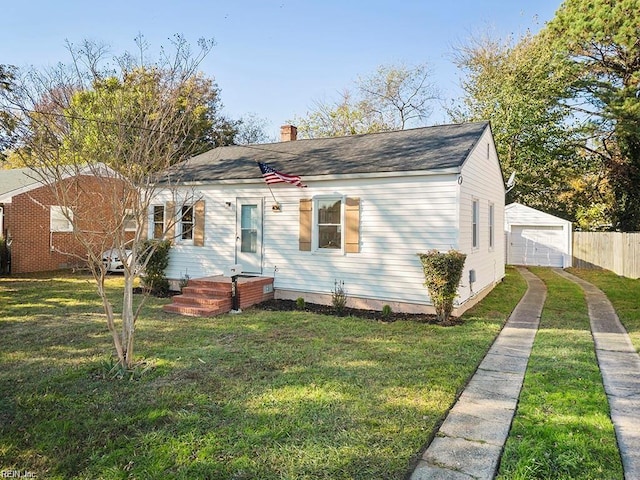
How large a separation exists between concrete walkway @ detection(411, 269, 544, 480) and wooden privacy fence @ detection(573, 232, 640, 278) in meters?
12.3

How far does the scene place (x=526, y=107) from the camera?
19.3m

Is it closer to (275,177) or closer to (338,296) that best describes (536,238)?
(338,296)

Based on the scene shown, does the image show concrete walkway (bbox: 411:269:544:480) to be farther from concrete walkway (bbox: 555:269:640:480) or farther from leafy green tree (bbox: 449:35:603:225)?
leafy green tree (bbox: 449:35:603:225)

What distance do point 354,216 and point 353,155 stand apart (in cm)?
192

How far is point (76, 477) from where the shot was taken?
2852mm

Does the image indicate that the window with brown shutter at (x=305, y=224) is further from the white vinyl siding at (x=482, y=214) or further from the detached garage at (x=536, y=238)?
the detached garage at (x=536, y=238)

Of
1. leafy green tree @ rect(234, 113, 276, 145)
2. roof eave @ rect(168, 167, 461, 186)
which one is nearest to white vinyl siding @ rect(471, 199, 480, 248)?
roof eave @ rect(168, 167, 461, 186)

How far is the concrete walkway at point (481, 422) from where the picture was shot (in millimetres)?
2908

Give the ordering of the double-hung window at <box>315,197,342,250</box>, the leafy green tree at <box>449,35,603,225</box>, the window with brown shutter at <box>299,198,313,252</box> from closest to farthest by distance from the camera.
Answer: the double-hung window at <box>315,197,342,250</box>, the window with brown shutter at <box>299,198,313,252</box>, the leafy green tree at <box>449,35,603,225</box>

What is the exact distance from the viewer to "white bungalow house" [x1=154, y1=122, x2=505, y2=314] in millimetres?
8430

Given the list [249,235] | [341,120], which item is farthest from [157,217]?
[341,120]

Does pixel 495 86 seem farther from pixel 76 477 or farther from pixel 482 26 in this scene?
pixel 76 477

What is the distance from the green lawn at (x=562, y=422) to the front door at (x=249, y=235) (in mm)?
6541

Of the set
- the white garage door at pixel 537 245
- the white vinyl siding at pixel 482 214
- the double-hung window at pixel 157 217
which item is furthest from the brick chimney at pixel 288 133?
the white garage door at pixel 537 245
